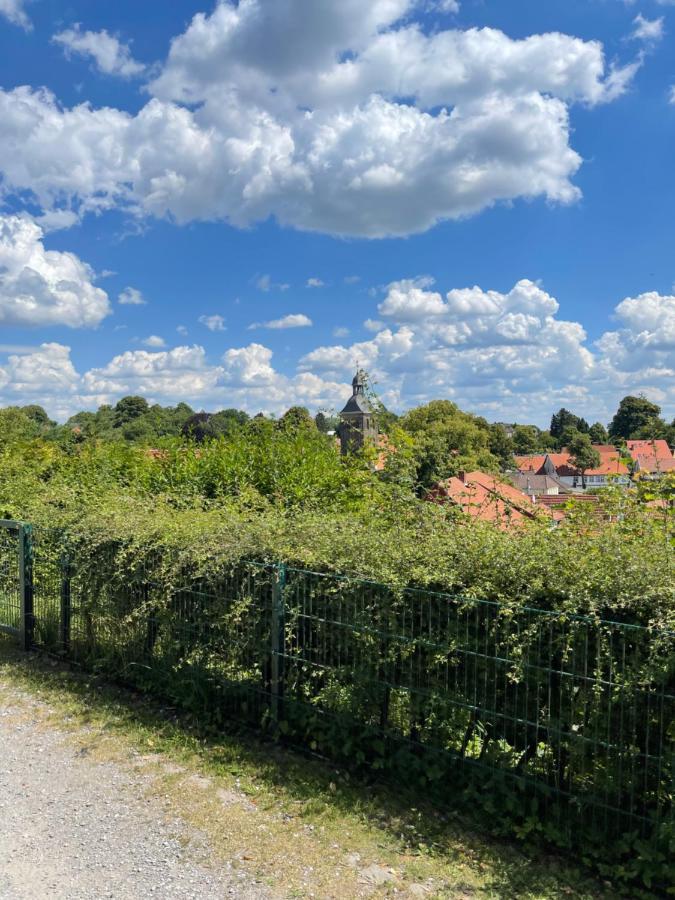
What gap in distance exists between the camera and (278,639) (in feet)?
15.7

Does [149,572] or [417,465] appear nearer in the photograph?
[149,572]

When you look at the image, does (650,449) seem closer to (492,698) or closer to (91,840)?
(492,698)

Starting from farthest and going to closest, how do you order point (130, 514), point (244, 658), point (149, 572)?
point (130, 514) → point (149, 572) → point (244, 658)

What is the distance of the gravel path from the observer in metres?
3.28

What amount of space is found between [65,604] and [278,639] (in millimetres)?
3009

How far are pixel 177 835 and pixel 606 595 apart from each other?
2.68 m

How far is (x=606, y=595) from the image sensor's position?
11.3ft

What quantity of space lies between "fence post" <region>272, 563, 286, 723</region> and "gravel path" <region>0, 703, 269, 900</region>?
1025 mm

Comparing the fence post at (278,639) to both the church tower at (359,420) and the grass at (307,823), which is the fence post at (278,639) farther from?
the church tower at (359,420)

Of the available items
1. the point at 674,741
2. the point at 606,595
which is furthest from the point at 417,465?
Answer: the point at 674,741

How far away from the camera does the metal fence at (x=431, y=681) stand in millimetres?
3371

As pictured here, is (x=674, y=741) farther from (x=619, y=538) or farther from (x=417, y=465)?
(x=417, y=465)

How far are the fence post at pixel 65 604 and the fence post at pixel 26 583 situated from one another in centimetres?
68

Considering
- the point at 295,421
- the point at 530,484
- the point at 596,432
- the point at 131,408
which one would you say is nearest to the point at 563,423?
the point at 596,432
